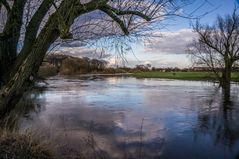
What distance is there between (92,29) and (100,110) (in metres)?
10.9

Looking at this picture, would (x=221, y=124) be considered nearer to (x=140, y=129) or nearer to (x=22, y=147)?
(x=140, y=129)

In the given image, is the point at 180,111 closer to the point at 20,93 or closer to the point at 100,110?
the point at 100,110

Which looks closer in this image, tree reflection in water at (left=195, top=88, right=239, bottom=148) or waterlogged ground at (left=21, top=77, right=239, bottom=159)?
waterlogged ground at (left=21, top=77, right=239, bottom=159)

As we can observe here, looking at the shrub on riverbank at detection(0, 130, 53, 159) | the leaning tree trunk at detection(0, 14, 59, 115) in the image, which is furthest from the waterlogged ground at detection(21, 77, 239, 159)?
the leaning tree trunk at detection(0, 14, 59, 115)

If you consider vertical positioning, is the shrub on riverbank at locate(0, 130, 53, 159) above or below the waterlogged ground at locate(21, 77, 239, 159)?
above

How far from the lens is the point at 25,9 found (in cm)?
927

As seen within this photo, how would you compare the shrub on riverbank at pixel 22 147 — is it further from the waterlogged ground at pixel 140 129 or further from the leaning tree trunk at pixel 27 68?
the waterlogged ground at pixel 140 129

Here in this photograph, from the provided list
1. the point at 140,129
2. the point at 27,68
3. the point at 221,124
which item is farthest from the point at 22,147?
the point at 221,124

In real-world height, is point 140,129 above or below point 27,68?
below

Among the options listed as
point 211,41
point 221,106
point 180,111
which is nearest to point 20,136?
point 180,111

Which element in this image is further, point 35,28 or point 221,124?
point 221,124

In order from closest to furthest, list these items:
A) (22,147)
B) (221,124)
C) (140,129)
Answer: (22,147), (140,129), (221,124)

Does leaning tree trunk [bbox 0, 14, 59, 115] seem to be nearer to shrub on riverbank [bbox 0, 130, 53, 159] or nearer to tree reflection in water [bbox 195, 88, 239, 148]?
shrub on riverbank [bbox 0, 130, 53, 159]

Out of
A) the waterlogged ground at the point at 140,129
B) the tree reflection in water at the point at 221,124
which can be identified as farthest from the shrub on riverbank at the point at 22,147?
the tree reflection in water at the point at 221,124
